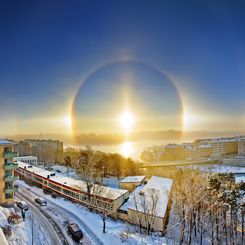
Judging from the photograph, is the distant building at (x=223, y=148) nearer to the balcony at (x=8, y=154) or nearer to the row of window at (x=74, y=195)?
the row of window at (x=74, y=195)

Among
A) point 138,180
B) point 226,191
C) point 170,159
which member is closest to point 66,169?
point 138,180

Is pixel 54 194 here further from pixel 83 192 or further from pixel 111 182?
pixel 111 182

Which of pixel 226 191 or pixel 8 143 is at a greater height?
pixel 8 143

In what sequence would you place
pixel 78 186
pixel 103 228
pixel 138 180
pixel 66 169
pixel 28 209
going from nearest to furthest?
pixel 103 228 → pixel 28 209 → pixel 78 186 → pixel 138 180 → pixel 66 169

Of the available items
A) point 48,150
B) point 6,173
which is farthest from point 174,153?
point 6,173

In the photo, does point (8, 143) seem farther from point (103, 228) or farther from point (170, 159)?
point (170, 159)

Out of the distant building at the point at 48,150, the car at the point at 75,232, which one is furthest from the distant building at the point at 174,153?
the car at the point at 75,232

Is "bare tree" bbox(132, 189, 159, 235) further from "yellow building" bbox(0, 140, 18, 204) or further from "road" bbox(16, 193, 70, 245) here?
"yellow building" bbox(0, 140, 18, 204)
